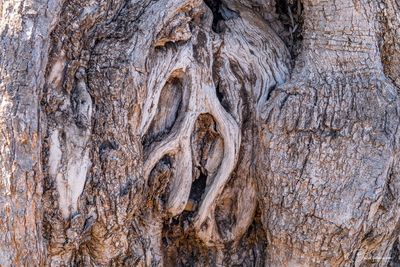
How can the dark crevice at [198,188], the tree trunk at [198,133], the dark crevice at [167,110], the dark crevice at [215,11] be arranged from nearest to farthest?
1. the tree trunk at [198,133]
2. the dark crevice at [167,110]
3. the dark crevice at [198,188]
4. the dark crevice at [215,11]

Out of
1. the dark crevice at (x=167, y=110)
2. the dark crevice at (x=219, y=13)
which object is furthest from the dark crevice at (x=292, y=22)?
the dark crevice at (x=167, y=110)

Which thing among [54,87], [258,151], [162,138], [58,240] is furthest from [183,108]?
[58,240]

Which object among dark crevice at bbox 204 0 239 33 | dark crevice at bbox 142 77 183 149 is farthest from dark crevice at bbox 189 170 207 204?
dark crevice at bbox 204 0 239 33

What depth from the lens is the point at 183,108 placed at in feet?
8.20

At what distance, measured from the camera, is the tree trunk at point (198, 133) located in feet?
6.83

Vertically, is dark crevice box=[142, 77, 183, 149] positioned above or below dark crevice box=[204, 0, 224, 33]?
below

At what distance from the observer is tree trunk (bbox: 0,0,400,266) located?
2.08 m

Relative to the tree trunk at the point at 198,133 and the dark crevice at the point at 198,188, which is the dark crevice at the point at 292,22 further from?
the dark crevice at the point at 198,188

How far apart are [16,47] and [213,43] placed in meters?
0.81

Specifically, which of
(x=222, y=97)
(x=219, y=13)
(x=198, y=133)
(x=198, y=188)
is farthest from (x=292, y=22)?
(x=198, y=188)

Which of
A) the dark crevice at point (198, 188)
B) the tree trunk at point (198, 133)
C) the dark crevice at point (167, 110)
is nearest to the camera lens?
the tree trunk at point (198, 133)

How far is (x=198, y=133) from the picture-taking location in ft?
8.43

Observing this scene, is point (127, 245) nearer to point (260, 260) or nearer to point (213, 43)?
point (260, 260)

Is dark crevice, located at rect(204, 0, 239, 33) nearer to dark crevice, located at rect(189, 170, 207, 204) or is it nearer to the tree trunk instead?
the tree trunk
